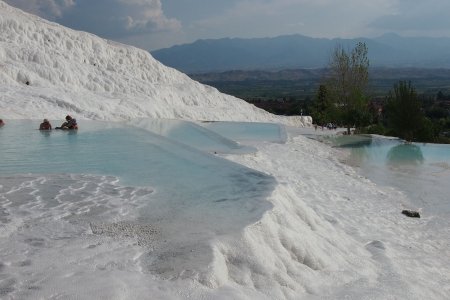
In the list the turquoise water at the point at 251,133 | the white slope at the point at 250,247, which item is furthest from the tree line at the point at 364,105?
the white slope at the point at 250,247

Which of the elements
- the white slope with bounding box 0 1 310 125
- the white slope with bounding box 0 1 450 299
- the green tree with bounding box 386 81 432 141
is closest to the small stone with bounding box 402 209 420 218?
the white slope with bounding box 0 1 450 299

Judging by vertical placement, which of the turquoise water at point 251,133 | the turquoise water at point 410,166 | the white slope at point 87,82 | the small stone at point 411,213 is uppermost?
the white slope at point 87,82

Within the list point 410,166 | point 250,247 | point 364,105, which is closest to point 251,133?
point 410,166

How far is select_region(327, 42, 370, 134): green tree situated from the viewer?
1593 inches

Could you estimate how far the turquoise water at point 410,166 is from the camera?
535 inches

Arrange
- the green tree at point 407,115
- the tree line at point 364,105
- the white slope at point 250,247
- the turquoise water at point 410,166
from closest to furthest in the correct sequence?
the white slope at point 250,247
the turquoise water at point 410,166
the green tree at point 407,115
the tree line at point 364,105

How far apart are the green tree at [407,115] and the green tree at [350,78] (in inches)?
322

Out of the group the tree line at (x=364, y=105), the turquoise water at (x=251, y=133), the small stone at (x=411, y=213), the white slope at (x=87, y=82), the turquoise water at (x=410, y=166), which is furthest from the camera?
the tree line at (x=364, y=105)

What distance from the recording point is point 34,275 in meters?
4.91

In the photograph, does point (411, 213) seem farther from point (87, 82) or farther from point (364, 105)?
point (364, 105)

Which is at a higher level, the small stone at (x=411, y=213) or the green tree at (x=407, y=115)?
the green tree at (x=407, y=115)

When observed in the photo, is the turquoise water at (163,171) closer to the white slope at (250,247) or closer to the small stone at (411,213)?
the white slope at (250,247)

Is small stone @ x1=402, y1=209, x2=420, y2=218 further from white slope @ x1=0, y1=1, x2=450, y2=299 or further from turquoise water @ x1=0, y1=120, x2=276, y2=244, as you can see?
turquoise water @ x1=0, y1=120, x2=276, y2=244

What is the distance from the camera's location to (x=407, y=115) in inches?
1203
